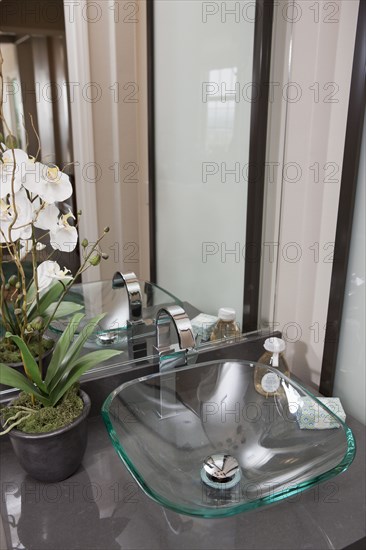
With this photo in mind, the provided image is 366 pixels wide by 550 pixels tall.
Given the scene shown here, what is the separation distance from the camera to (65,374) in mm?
1008

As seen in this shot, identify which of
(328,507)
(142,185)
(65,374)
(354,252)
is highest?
(142,185)

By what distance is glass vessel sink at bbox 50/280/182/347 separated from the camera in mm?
1227

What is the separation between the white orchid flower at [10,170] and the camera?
884mm

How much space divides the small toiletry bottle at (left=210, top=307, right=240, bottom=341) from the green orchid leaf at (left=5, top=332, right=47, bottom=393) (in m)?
0.59

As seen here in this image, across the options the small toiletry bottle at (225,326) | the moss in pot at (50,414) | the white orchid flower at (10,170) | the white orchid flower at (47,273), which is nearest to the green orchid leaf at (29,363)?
the moss in pot at (50,414)

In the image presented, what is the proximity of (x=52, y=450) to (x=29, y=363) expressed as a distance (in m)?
0.18

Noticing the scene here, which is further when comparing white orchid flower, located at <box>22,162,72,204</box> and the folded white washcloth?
the folded white washcloth

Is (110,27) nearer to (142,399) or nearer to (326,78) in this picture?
(326,78)

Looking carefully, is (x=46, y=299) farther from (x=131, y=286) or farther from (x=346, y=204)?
(x=346, y=204)

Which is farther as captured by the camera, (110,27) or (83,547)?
(110,27)

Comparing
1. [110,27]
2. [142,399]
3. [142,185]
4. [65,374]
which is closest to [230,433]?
[142,399]

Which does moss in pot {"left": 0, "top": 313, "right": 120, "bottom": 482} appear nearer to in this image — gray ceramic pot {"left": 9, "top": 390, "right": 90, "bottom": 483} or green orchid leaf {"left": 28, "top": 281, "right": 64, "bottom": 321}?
gray ceramic pot {"left": 9, "top": 390, "right": 90, "bottom": 483}

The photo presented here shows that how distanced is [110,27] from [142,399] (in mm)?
901

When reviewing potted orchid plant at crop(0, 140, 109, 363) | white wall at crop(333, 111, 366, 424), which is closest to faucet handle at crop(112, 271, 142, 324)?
potted orchid plant at crop(0, 140, 109, 363)
